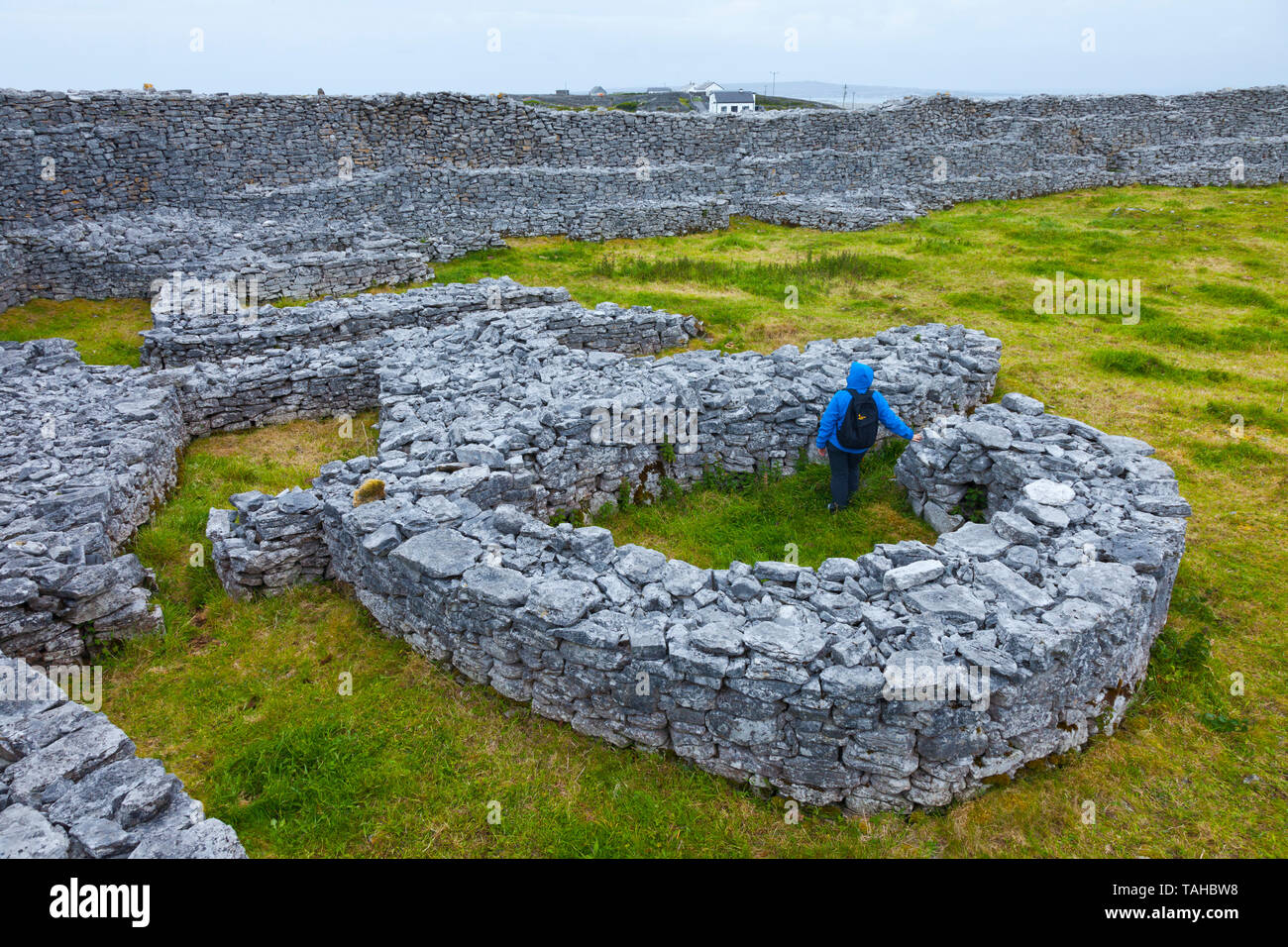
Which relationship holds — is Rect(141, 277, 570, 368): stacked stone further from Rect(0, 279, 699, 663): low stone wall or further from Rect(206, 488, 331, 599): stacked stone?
Rect(206, 488, 331, 599): stacked stone

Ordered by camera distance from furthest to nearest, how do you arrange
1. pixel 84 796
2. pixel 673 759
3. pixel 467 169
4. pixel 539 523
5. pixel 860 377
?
pixel 467 169 < pixel 860 377 < pixel 539 523 < pixel 673 759 < pixel 84 796

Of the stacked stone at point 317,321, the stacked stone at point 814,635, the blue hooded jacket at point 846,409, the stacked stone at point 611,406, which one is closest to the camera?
the stacked stone at point 814,635

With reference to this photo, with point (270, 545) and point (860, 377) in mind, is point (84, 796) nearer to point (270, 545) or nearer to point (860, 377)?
point (270, 545)

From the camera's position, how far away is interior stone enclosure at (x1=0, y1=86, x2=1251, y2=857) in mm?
5805

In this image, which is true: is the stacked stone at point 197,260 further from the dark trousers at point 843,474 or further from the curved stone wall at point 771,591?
the dark trousers at point 843,474

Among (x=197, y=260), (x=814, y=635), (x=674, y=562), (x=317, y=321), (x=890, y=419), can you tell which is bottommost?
(x=814, y=635)

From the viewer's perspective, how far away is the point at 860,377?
367 inches

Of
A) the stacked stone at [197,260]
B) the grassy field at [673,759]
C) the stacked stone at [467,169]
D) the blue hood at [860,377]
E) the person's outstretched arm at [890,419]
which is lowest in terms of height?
the grassy field at [673,759]

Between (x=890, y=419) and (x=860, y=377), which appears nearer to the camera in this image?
(x=860, y=377)

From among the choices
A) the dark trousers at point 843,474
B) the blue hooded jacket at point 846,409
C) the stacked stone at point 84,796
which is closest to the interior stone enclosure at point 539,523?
the stacked stone at point 84,796

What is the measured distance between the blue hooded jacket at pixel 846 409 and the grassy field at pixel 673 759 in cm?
100

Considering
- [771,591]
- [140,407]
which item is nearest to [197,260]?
[140,407]

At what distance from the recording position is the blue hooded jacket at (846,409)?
9.34 metres

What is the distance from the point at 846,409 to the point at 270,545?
698 centimetres
